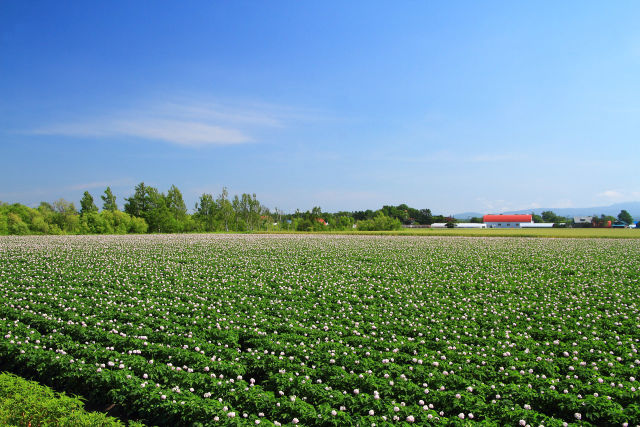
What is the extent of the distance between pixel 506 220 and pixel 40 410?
156469mm

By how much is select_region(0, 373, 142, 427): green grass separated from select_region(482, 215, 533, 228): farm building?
496ft

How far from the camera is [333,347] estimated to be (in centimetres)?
798

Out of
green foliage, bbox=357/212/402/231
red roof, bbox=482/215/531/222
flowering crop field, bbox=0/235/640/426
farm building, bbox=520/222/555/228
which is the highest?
red roof, bbox=482/215/531/222

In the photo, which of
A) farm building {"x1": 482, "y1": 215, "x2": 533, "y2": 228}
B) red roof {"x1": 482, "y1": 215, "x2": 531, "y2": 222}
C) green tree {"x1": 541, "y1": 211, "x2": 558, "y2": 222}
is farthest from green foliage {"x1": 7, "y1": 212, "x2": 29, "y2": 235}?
green tree {"x1": 541, "y1": 211, "x2": 558, "y2": 222}

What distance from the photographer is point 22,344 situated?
25.7 feet

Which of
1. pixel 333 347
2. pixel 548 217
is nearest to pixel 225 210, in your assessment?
pixel 333 347

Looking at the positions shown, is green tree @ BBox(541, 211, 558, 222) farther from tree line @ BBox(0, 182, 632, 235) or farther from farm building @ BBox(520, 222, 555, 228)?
tree line @ BBox(0, 182, 632, 235)

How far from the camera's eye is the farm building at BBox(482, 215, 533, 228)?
137750 millimetres

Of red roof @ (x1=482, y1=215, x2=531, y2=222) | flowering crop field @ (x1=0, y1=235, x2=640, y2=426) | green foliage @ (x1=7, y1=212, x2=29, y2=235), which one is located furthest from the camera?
red roof @ (x1=482, y1=215, x2=531, y2=222)

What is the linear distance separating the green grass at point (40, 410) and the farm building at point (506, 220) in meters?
151

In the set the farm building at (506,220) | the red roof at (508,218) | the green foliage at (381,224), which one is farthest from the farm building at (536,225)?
the green foliage at (381,224)

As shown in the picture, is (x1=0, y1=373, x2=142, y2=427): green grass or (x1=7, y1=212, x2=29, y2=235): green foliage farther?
(x1=7, y1=212, x2=29, y2=235): green foliage

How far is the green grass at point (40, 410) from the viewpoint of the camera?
5066 mm

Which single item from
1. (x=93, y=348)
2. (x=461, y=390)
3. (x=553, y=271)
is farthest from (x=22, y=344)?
(x=553, y=271)
